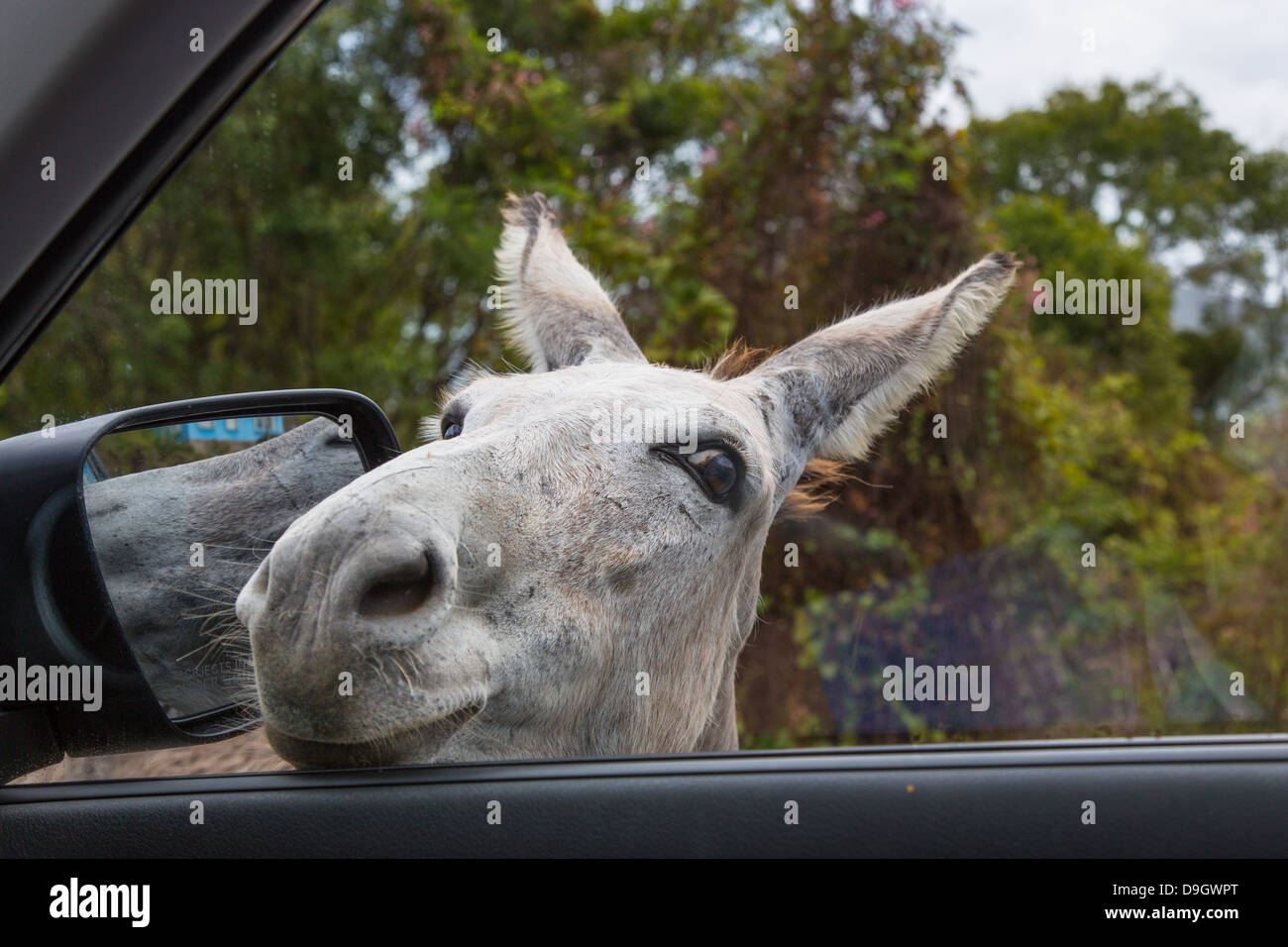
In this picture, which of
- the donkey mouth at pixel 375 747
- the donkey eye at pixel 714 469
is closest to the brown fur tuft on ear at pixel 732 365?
the donkey eye at pixel 714 469

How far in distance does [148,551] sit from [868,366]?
175cm

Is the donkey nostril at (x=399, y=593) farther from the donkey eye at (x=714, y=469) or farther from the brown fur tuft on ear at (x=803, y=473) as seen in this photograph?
the brown fur tuft on ear at (x=803, y=473)

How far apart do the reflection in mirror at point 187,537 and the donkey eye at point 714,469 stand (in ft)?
2.83

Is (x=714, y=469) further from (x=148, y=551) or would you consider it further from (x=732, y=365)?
(x=148, y=551)

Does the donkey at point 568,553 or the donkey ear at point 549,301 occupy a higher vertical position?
the donkey ear at point 549,301

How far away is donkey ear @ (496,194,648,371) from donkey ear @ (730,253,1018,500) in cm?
48

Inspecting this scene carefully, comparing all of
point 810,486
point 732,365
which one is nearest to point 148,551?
point 732,365

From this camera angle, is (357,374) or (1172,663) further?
(357,374)

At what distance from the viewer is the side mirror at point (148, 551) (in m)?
1.69

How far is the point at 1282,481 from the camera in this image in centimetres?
610

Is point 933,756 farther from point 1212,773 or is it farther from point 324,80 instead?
point 324,80

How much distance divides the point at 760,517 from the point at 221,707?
1.26 meters

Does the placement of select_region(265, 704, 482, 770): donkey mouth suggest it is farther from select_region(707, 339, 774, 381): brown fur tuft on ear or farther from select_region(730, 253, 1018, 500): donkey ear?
select_region(707, 339, 774, 381): brown fur tuft on ear
